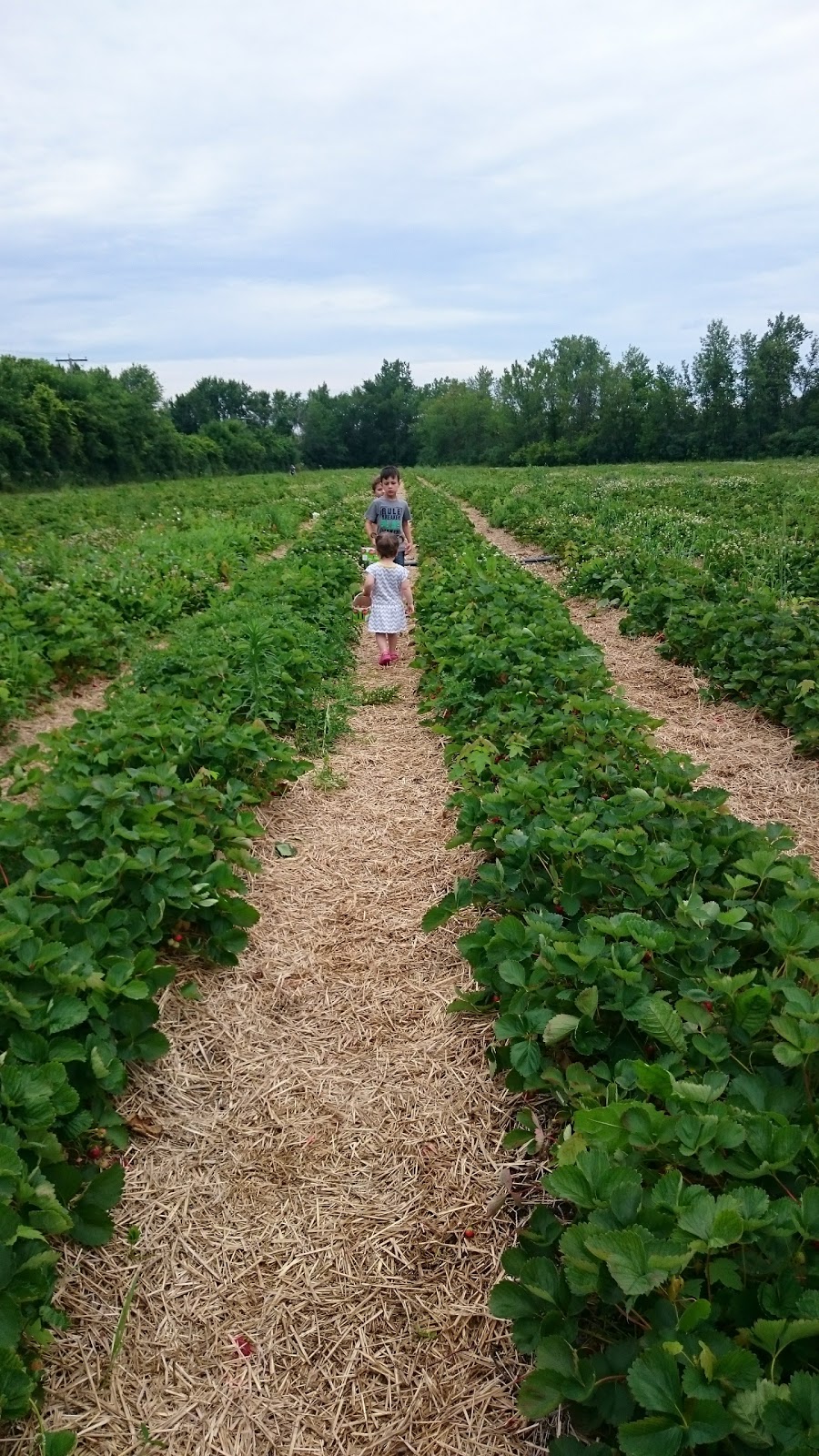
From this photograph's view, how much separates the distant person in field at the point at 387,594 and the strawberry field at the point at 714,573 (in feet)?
8.43

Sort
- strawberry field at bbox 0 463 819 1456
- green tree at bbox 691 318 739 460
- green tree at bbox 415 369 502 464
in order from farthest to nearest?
green tree at bbox 415 369 502 464 → green tree at bbox 691 318 739 460 → strawberry field at bbox 0 463 819 1456

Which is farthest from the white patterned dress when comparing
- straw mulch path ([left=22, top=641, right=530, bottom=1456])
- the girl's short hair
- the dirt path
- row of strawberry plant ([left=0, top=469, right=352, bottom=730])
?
straw mulch path ([left=22, top=641, right=530, bottom=1456])

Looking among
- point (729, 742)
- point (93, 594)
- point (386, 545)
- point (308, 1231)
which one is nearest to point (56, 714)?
point (93, 594)

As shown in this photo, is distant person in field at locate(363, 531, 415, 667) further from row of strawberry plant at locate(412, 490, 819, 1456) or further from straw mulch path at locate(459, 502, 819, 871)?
row of strawberry plant at locate(412, 490, 819, 1456)

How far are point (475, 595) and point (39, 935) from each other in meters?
5.83

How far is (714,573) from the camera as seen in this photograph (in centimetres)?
951

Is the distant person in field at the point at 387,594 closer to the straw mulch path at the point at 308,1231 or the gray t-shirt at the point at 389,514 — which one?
the gray t-shirt at the point at 389,514

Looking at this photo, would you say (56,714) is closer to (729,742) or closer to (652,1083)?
(729,742)

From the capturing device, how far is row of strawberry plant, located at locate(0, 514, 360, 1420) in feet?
6.07

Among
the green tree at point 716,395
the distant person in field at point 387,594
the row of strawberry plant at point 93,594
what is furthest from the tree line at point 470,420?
the distant person in field at point 387,594

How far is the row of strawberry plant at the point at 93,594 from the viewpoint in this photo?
7184mm

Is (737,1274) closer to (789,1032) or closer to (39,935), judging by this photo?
(789,1032)

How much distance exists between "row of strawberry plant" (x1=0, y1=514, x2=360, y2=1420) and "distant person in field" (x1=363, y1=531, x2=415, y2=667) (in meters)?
2.22

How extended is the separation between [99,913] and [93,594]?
6978mm
